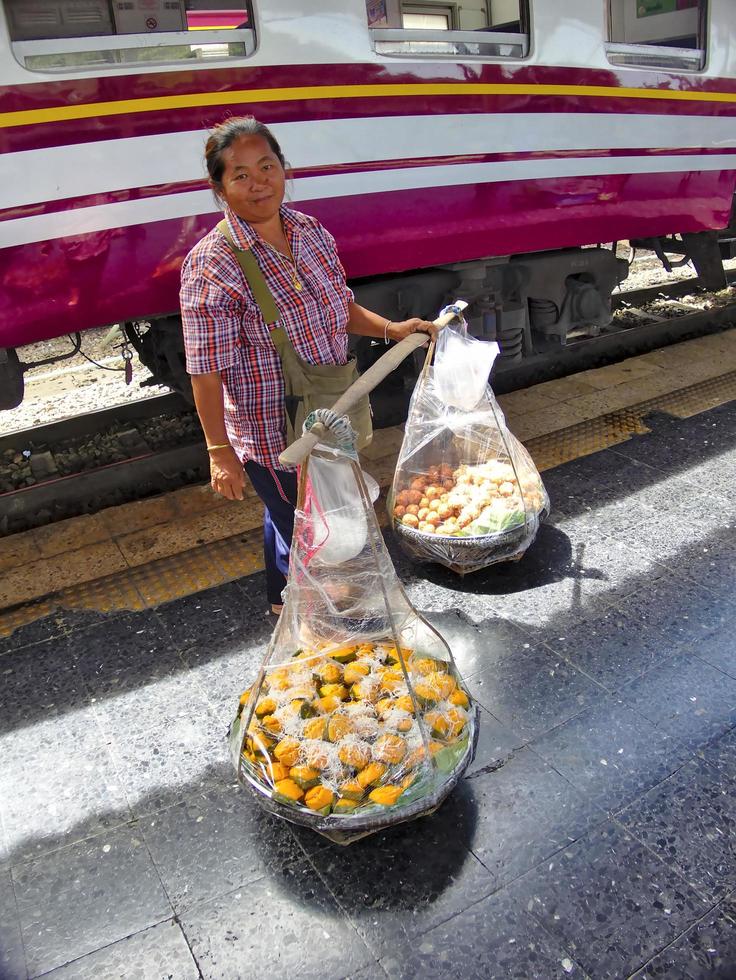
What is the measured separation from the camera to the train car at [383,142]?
321 centimetres

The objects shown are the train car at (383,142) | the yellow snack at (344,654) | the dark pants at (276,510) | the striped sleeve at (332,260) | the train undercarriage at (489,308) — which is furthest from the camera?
the train undercarriage at (489,308)

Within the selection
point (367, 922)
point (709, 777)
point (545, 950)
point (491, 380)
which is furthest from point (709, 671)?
point (491, 380)

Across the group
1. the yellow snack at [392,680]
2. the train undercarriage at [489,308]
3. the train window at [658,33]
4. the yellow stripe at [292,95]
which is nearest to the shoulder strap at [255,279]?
the yellow snack at [392,680]

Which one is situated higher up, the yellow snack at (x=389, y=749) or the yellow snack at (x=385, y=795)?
the yellow snack at (x=389, y=749)

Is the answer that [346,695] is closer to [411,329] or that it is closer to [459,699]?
Answer: [459,699]

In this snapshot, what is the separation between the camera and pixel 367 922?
207cm

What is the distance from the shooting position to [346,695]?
2.38m

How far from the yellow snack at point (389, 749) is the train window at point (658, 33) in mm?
4135

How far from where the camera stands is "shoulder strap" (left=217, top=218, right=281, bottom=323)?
238 cm

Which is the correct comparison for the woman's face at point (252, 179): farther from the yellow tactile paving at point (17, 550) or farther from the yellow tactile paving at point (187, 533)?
the yellow tactile paving at point (17, 550)

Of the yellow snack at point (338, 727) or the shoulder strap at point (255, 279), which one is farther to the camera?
the shoulder strap at point (255, 279)

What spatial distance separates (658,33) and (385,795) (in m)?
5.08

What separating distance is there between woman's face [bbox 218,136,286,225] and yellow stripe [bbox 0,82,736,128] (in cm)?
124

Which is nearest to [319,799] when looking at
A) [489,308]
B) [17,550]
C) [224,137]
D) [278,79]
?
[224,137]
